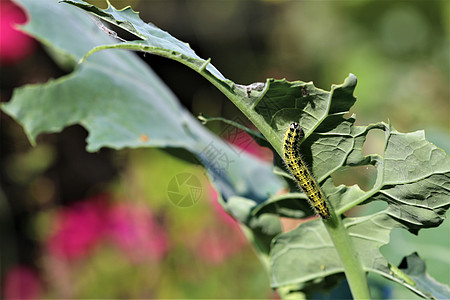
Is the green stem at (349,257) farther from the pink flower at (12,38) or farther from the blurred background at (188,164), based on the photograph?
the pink flower at (12,38)

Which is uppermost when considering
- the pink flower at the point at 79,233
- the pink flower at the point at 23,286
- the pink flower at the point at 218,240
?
the pink flower at the point at 218,240

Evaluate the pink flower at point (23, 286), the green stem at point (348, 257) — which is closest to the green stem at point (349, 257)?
the green stem at point (348, 257)

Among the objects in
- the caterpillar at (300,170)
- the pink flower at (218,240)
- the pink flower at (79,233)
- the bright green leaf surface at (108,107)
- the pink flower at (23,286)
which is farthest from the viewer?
the pink flower at (23,286)

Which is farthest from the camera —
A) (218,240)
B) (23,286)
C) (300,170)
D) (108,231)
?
(23,286)

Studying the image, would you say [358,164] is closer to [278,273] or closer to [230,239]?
[278,273]

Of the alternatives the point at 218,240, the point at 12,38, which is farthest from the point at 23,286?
the point at 12,38

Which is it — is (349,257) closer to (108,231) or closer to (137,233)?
(137,233)
